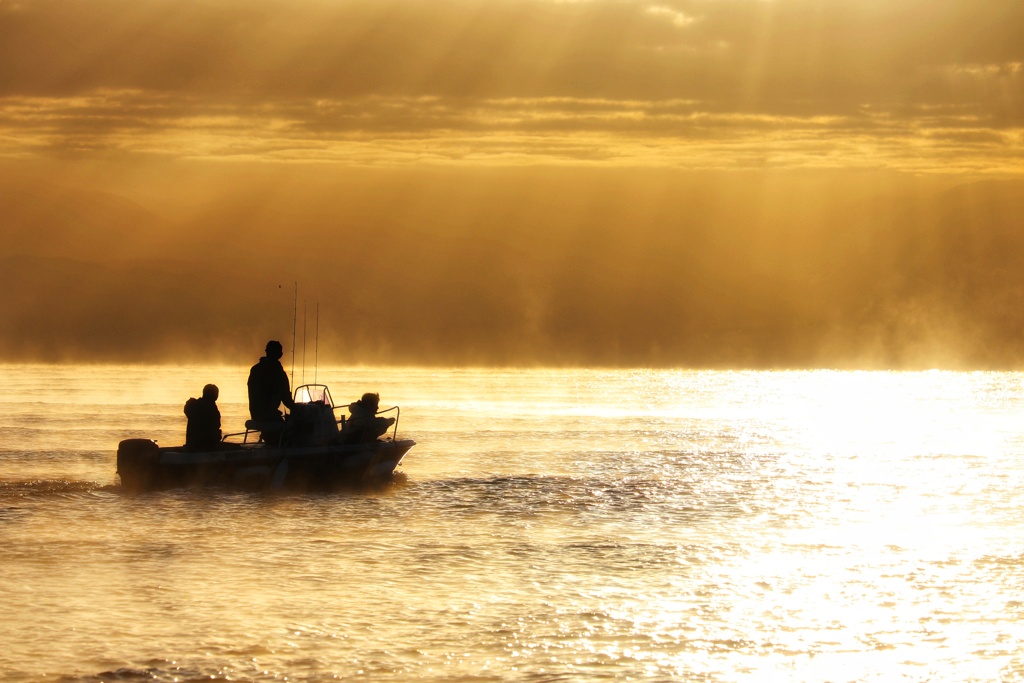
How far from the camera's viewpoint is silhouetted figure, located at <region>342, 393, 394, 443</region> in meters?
31.2

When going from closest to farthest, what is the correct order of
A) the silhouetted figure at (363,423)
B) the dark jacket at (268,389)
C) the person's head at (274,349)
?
the person's head at (274,349)
the dark jacket at (268,389)
the silhouetted figure at (363,423)

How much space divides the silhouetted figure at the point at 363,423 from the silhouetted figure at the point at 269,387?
7.94 feet

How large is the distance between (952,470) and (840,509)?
49.5 ft

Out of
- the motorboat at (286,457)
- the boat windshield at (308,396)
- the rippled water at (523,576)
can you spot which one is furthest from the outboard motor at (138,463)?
the boat windshield at (308,396)

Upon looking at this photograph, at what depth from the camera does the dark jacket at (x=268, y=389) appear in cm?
2773

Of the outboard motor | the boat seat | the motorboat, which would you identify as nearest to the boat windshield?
the motorboat

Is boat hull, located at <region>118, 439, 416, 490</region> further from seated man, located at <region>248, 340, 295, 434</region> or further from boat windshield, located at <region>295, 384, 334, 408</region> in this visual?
boat windshield, located at <region>295, 384, 334, 408</region>

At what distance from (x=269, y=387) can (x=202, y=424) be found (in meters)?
1.80

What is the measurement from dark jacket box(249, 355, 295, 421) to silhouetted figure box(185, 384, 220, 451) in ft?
3.03

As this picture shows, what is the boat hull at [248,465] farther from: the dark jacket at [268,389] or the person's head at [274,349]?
the person's head at [274,349]

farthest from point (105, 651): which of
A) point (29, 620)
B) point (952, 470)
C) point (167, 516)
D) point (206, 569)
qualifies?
point (952, 470)

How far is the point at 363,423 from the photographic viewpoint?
3123 cm

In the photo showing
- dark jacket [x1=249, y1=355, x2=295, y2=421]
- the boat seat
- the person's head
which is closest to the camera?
the person's head

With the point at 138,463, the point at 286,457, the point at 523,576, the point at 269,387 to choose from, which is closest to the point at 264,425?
A: the point at 286,457
